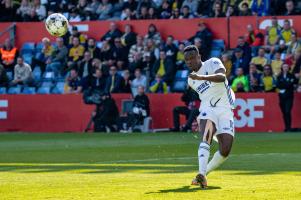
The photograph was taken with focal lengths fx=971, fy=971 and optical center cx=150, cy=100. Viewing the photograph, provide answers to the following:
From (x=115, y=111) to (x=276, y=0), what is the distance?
693cm

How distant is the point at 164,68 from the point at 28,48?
722 centimetres

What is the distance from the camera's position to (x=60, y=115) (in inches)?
1335

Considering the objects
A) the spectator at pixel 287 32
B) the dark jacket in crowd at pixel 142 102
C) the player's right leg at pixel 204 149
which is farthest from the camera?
the spectator at pixel 287 32

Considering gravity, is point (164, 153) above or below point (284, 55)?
below

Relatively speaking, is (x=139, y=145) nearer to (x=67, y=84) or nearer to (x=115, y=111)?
(x=115, y=111)

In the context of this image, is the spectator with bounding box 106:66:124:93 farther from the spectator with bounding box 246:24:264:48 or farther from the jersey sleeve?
the jersey sleeve

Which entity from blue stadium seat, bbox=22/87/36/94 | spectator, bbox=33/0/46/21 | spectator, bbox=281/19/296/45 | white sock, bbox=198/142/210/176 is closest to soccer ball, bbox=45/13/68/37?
white sock, bbox=198/142/210/176

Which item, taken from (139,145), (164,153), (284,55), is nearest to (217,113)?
(164,153)

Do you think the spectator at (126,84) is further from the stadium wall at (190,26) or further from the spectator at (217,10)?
the spectator at (217,10)

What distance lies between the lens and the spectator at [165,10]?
118 ft

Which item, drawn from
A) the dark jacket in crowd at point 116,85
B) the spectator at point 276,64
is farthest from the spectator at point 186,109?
the dark jacket in crowd at point 116,85

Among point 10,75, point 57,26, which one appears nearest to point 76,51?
point 10,75

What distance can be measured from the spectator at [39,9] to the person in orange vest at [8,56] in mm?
2198

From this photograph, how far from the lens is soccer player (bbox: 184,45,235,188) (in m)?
14.4
